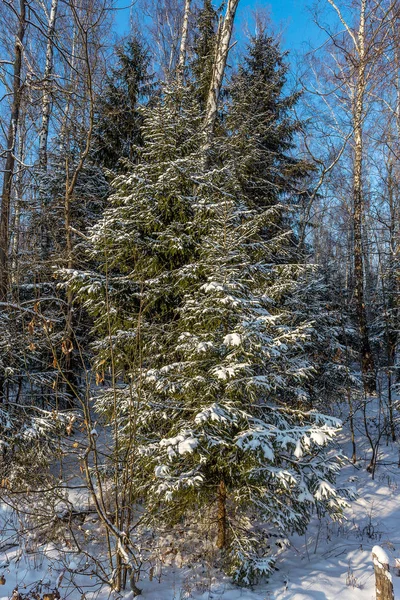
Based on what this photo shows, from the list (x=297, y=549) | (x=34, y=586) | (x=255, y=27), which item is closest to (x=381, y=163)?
(x=255, y=27)

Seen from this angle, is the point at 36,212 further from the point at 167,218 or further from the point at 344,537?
the point at 344,537

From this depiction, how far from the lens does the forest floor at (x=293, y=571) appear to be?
372 cm

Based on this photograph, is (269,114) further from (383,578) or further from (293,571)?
(383,578)

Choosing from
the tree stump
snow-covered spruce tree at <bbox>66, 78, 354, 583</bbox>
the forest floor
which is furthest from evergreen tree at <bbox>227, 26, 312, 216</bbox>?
the tree stump

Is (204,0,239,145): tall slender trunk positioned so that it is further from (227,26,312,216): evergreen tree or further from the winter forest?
(227,26,312,216): evergreen tree

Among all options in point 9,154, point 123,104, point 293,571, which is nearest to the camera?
point 293,571

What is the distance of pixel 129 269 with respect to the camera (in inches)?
213

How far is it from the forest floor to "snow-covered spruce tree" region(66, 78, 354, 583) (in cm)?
30

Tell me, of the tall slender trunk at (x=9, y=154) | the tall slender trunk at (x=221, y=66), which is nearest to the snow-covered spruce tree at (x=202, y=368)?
the tall slender trunk at (x=221, y=66)

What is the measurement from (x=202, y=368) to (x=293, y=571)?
266 centimetres

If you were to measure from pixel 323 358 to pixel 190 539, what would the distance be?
503 cm

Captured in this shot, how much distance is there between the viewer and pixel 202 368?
4305 mm

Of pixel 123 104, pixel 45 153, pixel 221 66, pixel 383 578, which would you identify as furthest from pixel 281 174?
pixel 383 578

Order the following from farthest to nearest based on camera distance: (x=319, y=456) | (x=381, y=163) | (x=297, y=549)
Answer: (x=381, y=163) < (x=297, y=549) < (x=319, y=456)
